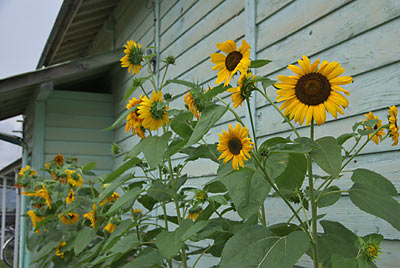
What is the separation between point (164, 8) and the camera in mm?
3137

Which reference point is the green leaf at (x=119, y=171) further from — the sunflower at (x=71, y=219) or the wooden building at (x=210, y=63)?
the sunflower at (x=71, y=219)

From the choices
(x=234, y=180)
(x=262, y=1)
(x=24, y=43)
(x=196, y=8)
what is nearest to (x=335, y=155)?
(x=234, y=180)

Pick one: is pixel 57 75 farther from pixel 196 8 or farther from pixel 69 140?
pixel 196 8

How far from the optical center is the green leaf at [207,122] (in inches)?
31.0

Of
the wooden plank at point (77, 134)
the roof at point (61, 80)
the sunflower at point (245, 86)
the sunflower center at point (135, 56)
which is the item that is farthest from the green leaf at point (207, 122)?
the wooden plank at point (77, 134)

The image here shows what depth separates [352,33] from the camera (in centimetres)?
133

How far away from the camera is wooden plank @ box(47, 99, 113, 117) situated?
430 cm

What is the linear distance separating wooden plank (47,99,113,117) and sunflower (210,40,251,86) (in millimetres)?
3676

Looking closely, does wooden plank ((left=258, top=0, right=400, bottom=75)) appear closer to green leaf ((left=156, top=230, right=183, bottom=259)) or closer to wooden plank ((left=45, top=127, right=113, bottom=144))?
green leaf ((left=156, top=230, right=183, bottom=259))

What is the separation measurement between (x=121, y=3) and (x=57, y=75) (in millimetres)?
1272

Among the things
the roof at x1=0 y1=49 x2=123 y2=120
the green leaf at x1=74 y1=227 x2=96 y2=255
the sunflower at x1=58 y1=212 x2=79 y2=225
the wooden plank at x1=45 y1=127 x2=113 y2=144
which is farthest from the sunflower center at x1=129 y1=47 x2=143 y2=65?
the wooden plank at x1=45 y1=127 x2=113 y2=144

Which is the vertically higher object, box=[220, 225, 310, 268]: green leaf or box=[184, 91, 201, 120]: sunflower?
box=[184, 91, 201, 120]: sunflower

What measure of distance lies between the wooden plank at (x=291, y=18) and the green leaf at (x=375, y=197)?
2.36 ft

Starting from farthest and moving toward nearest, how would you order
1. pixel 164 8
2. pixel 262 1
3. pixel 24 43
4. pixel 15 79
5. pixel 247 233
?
pixel 24 43
pixel 15 79
pixel 164 8
pixel 262 1
pixel 247 233
